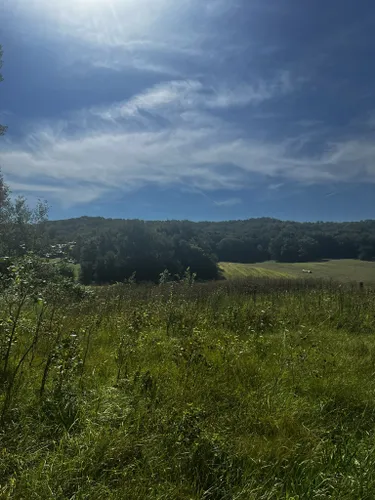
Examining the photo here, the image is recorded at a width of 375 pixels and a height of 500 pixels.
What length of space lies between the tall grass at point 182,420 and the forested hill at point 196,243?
110ft

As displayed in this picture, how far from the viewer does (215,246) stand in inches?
4168

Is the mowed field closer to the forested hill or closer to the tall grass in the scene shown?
the forested hill

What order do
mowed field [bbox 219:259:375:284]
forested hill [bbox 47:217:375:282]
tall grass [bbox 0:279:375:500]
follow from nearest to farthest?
tall grass [bbox 0:279:375:500] → mowed field [bbox 219:259:375:284] → forested hill [bbox 47:217:375:282]

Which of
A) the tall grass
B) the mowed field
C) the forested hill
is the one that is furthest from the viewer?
the forested hill

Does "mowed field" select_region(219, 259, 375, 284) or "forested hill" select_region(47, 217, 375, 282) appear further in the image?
"forested hill" select_region(47, 217, 375, 282)

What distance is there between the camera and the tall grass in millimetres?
2445

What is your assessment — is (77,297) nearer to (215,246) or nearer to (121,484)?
(121,484)

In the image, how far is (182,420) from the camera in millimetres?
2969

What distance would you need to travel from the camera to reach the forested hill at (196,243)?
61500mm

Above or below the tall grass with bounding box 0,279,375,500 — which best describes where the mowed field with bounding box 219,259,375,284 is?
below

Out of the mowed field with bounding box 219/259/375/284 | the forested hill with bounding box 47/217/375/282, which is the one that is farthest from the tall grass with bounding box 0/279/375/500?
the mowed field with bounding box 219/259/375/284

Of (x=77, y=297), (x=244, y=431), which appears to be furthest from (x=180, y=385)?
(x=77, y=297)

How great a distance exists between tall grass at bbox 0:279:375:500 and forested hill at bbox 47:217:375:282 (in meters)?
33.5

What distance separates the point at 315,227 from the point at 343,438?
127m
